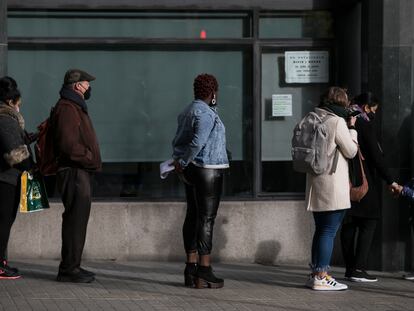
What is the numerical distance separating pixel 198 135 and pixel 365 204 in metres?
1.94

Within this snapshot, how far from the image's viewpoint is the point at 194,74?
11.9 metres

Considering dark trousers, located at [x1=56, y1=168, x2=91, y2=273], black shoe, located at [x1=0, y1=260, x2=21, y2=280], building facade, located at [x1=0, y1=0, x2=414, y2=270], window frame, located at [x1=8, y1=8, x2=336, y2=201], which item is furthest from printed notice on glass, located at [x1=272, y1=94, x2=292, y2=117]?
black shoe, located at [x1=0, y1=260, x2=21, y2=280]

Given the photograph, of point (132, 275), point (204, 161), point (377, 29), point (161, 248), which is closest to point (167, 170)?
point (204, 161)

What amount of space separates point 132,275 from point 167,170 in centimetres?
139

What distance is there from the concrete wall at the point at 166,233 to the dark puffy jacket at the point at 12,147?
1460 mm

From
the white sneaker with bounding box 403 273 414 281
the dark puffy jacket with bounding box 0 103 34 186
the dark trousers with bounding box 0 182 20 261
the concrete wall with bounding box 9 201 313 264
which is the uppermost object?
the dark puffy jacket with bounding box 0 103 34 186

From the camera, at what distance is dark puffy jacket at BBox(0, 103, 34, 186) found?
32.2ft

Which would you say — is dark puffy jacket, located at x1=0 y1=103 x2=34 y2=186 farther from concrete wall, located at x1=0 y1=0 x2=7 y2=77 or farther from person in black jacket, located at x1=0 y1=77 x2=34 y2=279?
concrete wall, located at x1=0 y1=0 x2=7 y2=77

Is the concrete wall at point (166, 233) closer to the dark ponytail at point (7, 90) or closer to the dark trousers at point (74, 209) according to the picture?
the dark trousers at point (74, 209)

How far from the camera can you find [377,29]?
435 inches

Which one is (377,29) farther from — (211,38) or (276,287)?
(276,287)

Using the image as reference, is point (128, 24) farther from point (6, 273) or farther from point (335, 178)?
point (335, 178)

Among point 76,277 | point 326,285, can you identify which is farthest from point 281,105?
point 76,277

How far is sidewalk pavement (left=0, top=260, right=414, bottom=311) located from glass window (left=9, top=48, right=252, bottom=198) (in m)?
1.08
